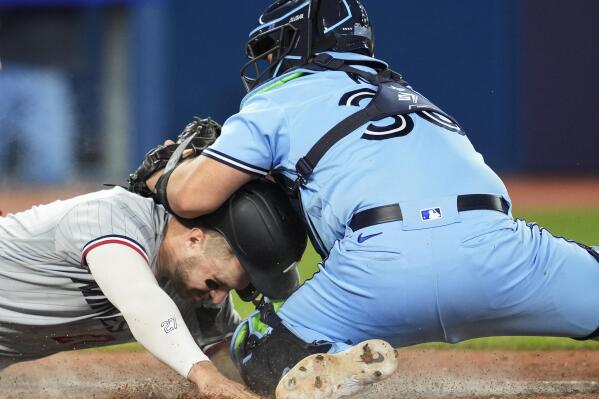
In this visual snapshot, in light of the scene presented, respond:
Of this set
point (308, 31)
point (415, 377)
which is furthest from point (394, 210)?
point (415, 377)

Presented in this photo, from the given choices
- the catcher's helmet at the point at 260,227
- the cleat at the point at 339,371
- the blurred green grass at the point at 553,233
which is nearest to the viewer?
the cleat at the point at 339,371

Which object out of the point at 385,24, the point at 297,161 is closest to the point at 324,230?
the point at 297,161

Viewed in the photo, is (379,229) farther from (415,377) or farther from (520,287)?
(415,377)

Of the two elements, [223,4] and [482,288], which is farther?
[223,4]

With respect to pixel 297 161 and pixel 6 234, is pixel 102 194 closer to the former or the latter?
pixel 6 234

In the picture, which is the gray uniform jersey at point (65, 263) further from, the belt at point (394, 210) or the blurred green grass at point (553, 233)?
the blurred green grass at point (553, 233)

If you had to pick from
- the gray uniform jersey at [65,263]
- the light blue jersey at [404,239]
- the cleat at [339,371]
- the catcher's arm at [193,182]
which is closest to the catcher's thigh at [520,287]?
the light blue jersey at [404,239]

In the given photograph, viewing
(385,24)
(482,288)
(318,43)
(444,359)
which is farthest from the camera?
(385,24)
